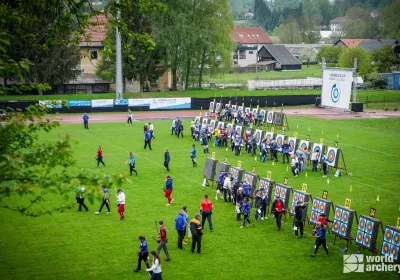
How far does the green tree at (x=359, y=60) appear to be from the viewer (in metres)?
101

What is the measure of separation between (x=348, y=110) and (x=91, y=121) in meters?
30.5

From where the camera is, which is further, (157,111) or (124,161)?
(157,111)

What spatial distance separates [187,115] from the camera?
72000 mm

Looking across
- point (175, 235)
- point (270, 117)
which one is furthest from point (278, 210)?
point (270, 117)

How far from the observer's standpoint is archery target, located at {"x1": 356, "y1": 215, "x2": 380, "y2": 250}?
23250 mm

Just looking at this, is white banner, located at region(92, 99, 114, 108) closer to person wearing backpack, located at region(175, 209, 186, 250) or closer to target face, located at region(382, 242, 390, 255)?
person wearing backpack, located at region(175, 209, 186, 250)

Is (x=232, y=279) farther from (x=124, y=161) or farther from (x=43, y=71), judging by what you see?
(x=43, y=71)

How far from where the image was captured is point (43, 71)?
80.3m

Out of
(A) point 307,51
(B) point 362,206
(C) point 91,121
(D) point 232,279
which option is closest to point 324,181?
(B) point 362,206

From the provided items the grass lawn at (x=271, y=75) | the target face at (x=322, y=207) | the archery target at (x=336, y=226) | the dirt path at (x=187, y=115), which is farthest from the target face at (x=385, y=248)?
the grass lawn at (x=271, y=75)

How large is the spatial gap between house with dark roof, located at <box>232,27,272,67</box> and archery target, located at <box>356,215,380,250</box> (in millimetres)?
129244

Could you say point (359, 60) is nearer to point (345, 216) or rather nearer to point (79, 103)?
point (79, 103)

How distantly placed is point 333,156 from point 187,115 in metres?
34.5

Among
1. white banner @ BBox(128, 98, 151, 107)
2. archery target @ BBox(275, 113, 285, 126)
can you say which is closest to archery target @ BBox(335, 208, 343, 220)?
archery target @ BBox(275, 113, 285, 126)
